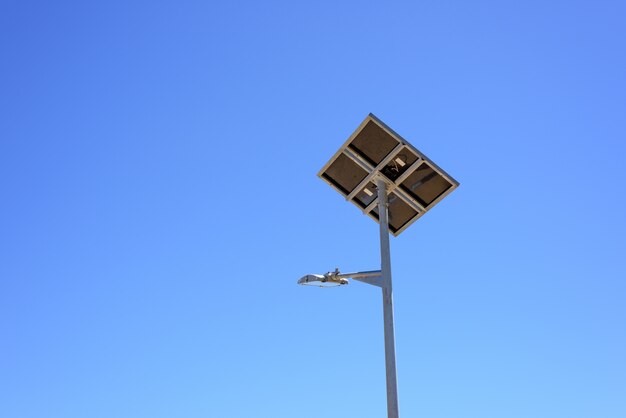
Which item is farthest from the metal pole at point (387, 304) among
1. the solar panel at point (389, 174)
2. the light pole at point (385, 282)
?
the solar panel at point (389, 174)

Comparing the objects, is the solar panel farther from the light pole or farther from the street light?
the light pole

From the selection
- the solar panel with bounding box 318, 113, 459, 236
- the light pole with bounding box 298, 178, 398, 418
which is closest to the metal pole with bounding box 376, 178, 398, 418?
the light pole with bounding box 298, 178, 398, 418

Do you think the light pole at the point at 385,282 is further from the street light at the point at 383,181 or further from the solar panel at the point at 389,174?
the solar panel at the point at 389,174

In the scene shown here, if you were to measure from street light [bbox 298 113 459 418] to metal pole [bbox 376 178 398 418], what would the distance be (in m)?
0.01

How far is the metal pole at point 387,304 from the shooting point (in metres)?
7.32

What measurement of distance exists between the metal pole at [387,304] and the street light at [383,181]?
0.01 metres

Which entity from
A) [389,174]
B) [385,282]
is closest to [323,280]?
[385,282]

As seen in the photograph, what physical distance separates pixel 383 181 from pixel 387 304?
1830 millimetres

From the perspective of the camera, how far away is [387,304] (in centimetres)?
786

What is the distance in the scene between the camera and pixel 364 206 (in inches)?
368

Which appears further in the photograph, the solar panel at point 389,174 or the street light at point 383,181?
the solar panel at point 389,174

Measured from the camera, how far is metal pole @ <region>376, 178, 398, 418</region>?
24.0 feet

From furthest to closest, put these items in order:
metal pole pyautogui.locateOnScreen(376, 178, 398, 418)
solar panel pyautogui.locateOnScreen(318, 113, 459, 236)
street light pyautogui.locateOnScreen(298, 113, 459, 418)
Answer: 1. solar panel pyautogui.locateOnScreen(318, 113, 459, 236)
2. street light pyautogui.locateOnScreen(298, 113, 459, 418)
3. metal pole pyautogui.locateOnScreen(376, 178, 398, 418)

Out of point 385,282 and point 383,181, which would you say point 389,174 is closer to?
point 383,181
